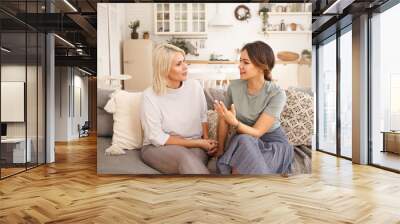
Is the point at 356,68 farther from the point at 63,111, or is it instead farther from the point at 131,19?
the point at 63,111

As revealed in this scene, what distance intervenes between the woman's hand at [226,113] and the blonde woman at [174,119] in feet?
0.58

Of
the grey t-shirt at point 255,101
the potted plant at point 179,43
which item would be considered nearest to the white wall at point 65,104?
the potted plant at point 179,43

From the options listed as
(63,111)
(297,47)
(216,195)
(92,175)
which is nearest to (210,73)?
(297,47)

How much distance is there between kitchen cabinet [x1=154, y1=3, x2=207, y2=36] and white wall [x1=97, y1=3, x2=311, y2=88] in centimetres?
Answer: 7

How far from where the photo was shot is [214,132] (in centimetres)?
552

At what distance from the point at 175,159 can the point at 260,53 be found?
1.84m

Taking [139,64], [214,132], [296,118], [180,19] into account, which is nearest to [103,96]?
[139,64]

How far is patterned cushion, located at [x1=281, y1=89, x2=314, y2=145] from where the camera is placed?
5547 mm

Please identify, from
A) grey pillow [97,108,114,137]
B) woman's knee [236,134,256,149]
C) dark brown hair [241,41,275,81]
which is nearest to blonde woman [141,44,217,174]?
woman's knee [236,134,256,149]

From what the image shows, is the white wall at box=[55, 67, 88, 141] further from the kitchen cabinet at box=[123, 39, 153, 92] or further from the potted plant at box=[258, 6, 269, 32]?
the potted plant at box=[258, 6, 269, 32]

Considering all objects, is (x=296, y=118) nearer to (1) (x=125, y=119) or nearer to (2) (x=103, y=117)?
(1) (x=125, y=119)

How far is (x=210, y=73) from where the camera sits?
5.51m

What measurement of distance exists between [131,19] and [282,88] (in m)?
2.26

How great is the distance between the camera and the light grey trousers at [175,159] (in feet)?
17.7
